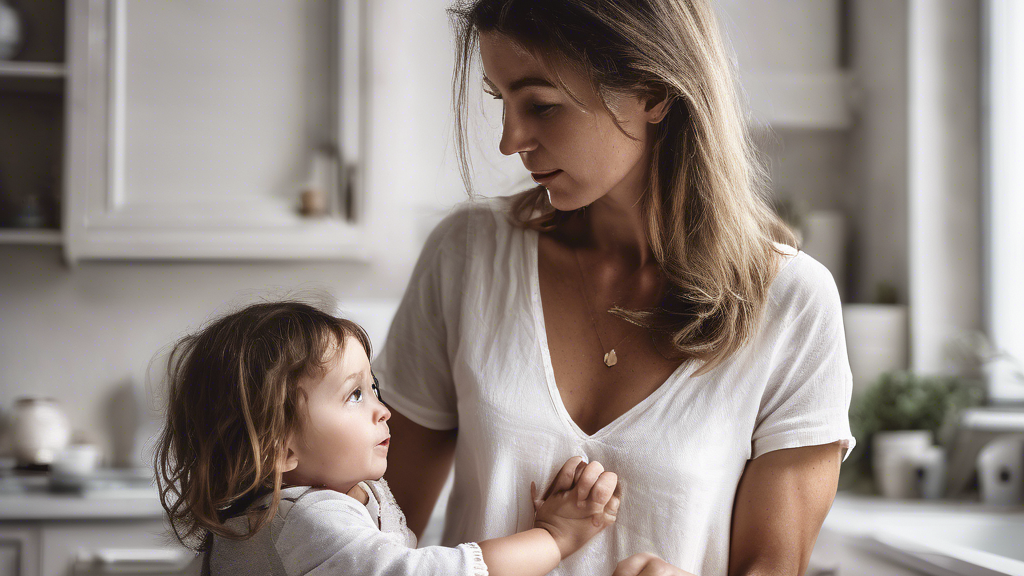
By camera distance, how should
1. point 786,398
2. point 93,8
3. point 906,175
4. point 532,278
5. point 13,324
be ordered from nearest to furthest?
1. point 786,398
2. point 532,278
3. point 93,8
4. point 906,175
5. point 13,324

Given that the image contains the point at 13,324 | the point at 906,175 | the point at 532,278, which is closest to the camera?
the point at 532,278

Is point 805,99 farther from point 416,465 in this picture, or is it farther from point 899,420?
point 416,465

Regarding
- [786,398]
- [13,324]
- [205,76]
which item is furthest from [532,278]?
[13,324]

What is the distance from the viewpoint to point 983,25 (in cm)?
232

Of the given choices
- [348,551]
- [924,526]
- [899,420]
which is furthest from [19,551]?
[899,420]

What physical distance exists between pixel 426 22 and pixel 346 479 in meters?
2.03

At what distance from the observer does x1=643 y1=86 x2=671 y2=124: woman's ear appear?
96cm

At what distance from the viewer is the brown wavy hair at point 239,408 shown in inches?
32.0

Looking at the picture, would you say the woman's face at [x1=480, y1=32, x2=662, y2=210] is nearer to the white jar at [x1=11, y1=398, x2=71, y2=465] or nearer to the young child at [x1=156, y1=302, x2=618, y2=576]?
the young child at [x1=156, y1=302, x2=618, y2=576]

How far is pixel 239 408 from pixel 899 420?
75.8 inches

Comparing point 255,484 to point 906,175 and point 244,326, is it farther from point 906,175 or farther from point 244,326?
point 906,175

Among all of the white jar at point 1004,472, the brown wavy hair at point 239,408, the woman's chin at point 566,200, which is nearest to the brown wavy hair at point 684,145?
the woman's chin at point 566,200

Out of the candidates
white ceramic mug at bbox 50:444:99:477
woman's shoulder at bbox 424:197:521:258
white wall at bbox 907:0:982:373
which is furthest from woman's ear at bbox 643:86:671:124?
white ceramic mug at bbox 50:444:99:477

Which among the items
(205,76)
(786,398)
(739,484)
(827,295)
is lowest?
(739,484)
